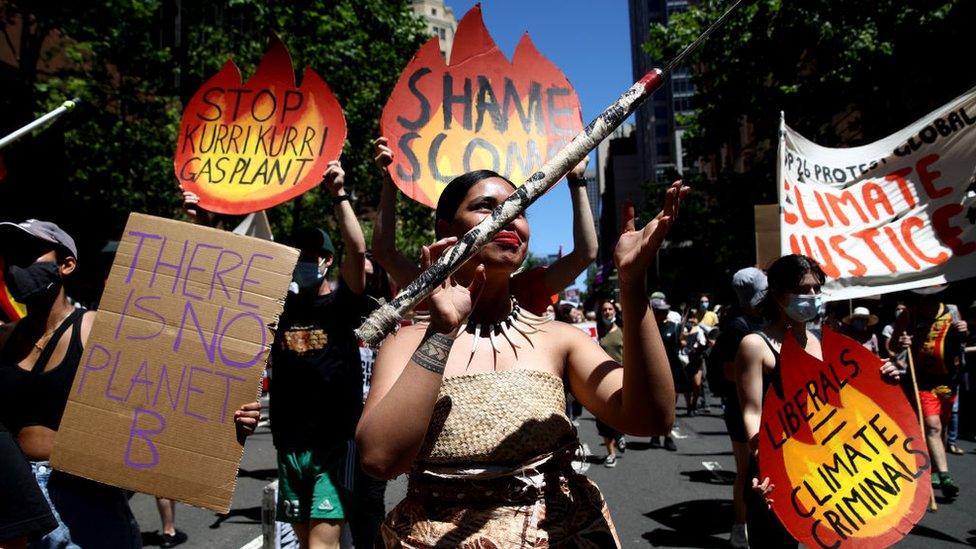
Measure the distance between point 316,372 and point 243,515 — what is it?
346cm

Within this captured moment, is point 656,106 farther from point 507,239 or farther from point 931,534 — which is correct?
point 507,239

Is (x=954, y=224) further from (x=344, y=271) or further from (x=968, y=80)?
(x=968, y=80)

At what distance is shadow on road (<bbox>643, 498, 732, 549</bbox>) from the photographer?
5.93 meters

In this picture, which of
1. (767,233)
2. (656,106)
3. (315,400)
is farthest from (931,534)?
(656,106)

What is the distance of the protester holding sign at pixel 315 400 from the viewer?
3.94 m

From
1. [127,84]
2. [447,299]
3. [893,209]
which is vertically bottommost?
[447,299]

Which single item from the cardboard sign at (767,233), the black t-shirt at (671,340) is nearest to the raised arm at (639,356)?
the cardboard sign at (767,233)

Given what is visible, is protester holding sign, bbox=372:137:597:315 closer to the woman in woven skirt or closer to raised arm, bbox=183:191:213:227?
the woman in woven skirt

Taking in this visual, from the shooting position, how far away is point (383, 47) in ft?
65.1

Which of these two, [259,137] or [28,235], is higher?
[259,137]

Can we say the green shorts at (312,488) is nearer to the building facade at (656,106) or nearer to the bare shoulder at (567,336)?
the bare shoulder at (567,336)

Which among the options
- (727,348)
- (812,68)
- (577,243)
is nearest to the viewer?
(577,243)

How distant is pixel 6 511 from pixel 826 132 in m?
19.3

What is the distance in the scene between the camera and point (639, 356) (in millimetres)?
1837
